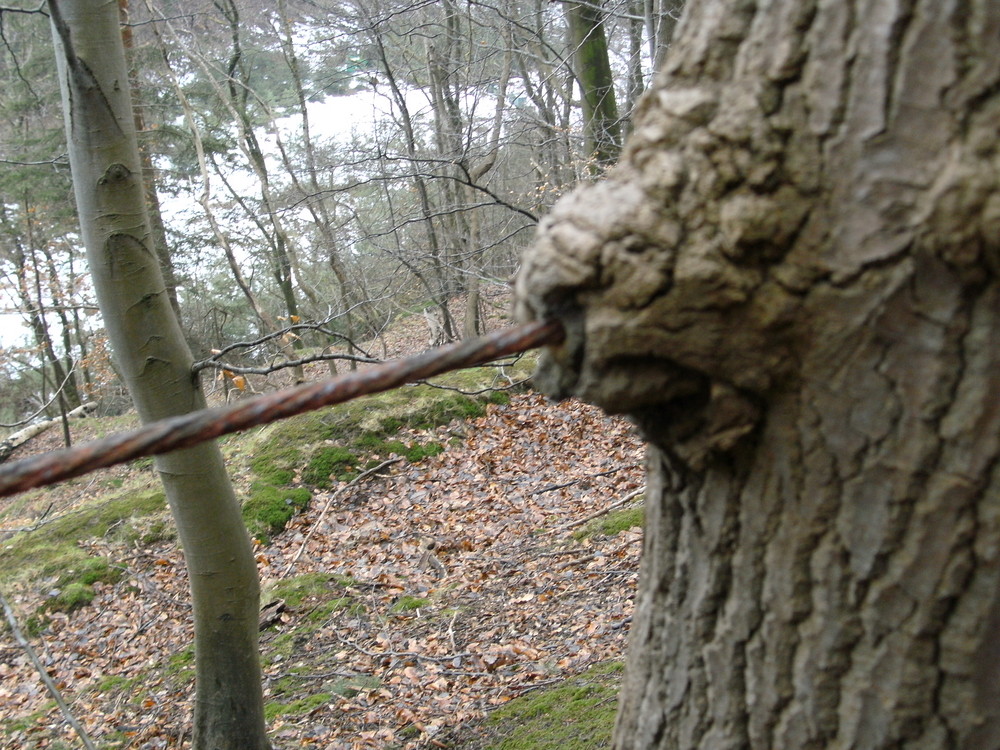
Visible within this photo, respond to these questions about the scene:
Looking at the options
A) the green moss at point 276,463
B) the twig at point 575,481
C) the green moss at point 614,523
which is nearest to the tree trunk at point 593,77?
the twig at point 575,481

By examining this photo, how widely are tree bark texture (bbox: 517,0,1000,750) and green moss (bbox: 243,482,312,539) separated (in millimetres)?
6833

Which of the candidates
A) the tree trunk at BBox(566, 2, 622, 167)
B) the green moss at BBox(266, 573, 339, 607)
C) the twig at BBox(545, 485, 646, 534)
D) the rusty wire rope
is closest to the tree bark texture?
the rusty wire rope

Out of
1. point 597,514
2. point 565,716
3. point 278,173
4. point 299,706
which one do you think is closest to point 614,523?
point 597,514

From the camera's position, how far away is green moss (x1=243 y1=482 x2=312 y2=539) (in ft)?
23.7

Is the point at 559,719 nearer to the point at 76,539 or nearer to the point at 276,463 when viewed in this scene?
the point at 276,463

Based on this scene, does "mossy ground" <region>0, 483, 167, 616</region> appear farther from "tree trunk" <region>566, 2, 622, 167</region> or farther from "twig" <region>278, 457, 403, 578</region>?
"tree trunk" <region>566, 2, 622, 167</region>

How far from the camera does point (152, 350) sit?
3598mm

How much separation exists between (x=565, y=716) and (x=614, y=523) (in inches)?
114

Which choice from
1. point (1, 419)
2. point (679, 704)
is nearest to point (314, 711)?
point (679, 704)

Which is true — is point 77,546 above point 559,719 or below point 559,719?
above

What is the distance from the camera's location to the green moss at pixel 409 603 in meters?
5.59

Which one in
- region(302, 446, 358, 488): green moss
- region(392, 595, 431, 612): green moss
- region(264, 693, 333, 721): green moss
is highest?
region(302, 446, 358, 488): green moss

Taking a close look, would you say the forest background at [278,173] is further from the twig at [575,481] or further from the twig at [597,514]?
the twig at [597,514]

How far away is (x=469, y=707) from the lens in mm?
3998
